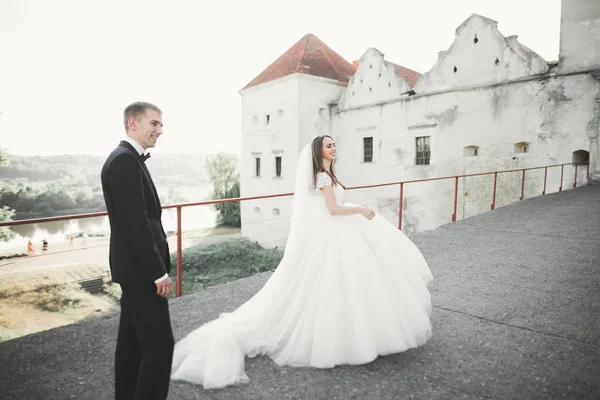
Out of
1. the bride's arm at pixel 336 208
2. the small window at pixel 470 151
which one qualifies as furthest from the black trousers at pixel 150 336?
the small window at pixel 470 151

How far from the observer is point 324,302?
97.0 inches

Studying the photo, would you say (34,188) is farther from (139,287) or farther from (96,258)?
(139,287)

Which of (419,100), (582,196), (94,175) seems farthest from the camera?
(94,175)

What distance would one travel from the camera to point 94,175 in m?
64.0

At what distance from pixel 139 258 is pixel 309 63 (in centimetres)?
2031

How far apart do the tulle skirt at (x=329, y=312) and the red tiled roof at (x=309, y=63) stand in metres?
17.9

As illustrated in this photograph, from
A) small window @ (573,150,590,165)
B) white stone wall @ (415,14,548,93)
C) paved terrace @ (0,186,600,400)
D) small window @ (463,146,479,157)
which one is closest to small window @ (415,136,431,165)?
small window @ (463,146,479,157)

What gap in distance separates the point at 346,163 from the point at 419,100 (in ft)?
17.0

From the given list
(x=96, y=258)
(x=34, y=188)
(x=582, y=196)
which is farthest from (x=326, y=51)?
(x=34, y=188)

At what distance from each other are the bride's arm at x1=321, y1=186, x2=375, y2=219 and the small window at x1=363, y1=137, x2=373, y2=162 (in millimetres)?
16819

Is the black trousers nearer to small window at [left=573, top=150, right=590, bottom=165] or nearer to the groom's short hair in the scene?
the groom's short hair

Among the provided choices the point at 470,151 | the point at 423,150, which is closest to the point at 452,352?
the point at 470,151

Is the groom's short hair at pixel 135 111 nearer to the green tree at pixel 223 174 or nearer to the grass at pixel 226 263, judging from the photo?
the grass at pixel 226 263

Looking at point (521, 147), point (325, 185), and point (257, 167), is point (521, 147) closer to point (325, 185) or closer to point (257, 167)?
point (325, 185)
